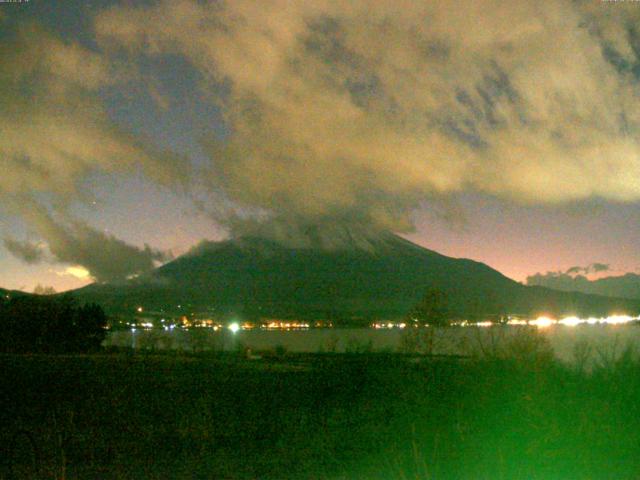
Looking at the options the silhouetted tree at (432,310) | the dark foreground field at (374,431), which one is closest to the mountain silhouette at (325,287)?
the silhouetted tree at (432,310)

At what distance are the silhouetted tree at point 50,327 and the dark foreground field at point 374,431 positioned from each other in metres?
34.3

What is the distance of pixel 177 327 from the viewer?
352ft

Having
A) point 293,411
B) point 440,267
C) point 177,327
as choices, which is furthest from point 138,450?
point 440,267

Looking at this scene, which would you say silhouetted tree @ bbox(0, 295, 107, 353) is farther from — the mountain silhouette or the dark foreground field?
the mountain silhouette

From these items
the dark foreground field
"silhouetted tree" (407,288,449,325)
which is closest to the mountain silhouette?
"silhouetted tree" (407,288,449,325)

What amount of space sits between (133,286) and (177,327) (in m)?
75.8

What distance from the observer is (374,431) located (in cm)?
1384

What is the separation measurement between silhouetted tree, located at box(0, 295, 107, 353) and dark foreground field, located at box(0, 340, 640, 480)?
3431cm

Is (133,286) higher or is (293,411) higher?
(133,286)

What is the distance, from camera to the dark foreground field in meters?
10.0

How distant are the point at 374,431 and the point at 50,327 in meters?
44.2

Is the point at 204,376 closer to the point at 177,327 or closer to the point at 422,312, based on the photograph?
the point at 422,312

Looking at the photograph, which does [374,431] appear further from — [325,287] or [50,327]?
[325,287]

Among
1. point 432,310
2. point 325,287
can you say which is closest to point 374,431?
→ point 432,310
